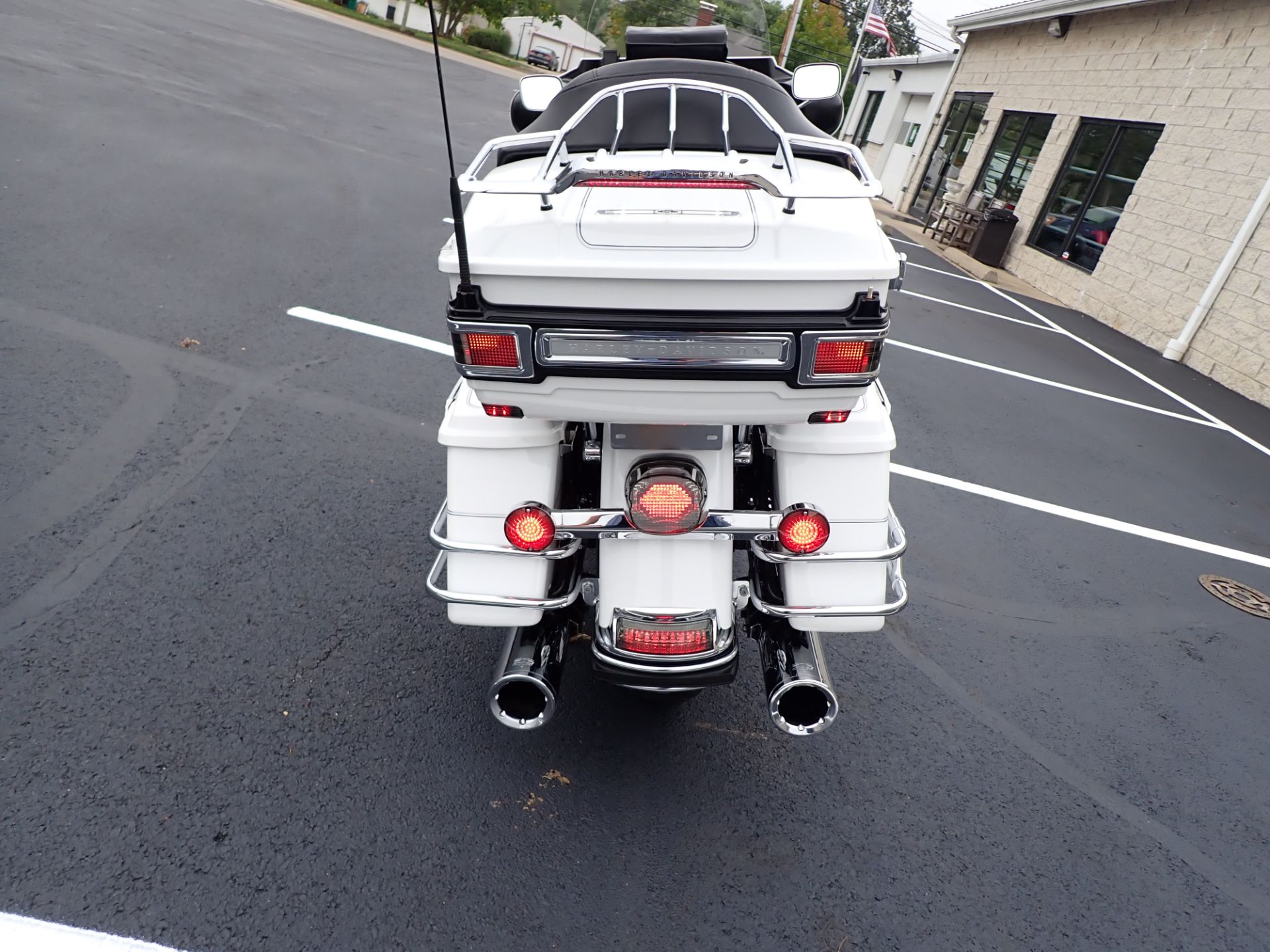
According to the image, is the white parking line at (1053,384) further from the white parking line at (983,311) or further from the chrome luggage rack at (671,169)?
the chrome luggage rack at (671,169)

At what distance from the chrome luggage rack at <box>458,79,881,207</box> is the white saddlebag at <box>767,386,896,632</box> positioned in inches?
26.3

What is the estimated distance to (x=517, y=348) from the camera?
1.81 metres

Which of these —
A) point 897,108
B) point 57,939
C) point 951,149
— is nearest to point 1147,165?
point 951,149

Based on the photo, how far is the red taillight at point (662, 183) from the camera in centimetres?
180

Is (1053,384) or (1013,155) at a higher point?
(1013,155)

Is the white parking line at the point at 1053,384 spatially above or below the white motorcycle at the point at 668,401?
below

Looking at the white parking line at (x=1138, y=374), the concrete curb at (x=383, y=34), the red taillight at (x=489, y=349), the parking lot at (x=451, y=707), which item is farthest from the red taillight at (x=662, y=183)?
the concrete curb at (x=383, y=34)

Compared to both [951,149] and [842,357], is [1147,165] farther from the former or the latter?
[842,357]

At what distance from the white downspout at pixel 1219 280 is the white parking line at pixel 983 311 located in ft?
4.44

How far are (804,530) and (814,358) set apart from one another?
0.54 m

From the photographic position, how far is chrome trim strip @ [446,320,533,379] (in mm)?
1789

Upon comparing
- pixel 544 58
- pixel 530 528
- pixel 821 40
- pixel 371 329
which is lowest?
pixel 371 329

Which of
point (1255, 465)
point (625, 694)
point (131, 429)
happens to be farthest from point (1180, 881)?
point (1255, 465)

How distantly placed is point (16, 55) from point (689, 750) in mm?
14047
